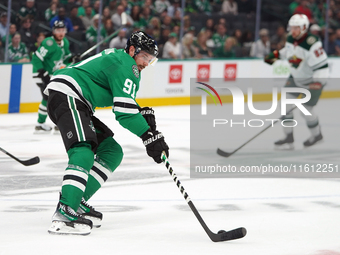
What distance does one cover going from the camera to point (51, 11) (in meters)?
8.85

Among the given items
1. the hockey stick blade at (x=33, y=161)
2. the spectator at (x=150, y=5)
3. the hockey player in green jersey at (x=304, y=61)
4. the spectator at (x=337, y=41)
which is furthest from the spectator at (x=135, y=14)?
the hockey stick blade at (x=33, y=161)

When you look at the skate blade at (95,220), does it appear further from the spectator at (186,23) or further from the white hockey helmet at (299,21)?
the spectator at (186,23)

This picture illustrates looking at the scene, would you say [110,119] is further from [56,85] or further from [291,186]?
[56,85]

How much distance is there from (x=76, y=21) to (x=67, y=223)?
245 inches

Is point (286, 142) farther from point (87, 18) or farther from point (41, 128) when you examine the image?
point (87, 18)

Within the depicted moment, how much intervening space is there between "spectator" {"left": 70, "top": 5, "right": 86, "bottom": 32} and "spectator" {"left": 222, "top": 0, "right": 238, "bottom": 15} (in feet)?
10.6

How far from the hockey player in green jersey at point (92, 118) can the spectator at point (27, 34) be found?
5.25 metres

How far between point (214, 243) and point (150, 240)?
327mm

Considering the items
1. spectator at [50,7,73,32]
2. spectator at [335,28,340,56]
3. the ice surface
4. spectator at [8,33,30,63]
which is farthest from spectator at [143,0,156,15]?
the ice surface

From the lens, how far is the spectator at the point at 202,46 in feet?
34.8

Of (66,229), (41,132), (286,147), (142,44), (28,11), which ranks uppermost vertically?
(142,44)

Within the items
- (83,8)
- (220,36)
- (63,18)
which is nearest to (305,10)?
(220,36)

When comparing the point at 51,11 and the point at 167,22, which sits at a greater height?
the point at 51,11

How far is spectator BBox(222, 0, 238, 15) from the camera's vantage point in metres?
11.6
